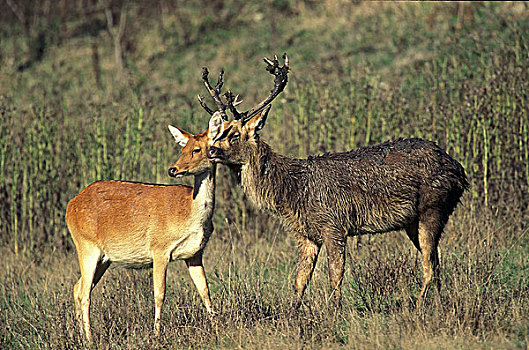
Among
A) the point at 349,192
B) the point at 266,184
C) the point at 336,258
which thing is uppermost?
the point at 266,184

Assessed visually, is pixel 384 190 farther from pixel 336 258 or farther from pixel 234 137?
pixel 234 137

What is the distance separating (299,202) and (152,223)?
58.1 inches

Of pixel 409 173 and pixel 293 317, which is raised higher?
pixel 409 173

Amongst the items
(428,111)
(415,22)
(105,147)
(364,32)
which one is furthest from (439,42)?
(105,147)

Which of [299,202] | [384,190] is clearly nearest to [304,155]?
[299,202]

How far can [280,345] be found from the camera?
5434mm

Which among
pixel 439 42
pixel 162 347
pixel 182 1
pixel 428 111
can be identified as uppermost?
pixel 182 1

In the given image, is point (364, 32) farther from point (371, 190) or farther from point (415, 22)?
point (371, 190)

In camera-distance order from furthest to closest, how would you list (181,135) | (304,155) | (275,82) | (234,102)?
(304,155) → (234,102) → (275,82) → (181,135)

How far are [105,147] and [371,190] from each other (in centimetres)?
507

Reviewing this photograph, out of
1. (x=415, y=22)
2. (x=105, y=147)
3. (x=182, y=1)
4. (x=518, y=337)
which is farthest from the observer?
(x=182, y=1)

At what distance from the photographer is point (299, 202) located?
21.4 ft

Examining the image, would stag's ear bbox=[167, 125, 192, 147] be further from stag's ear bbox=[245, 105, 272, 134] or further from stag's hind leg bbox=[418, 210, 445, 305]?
stag's hind leg bbox=[418, 210, 445, 305]

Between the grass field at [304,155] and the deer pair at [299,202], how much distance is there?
403mm
